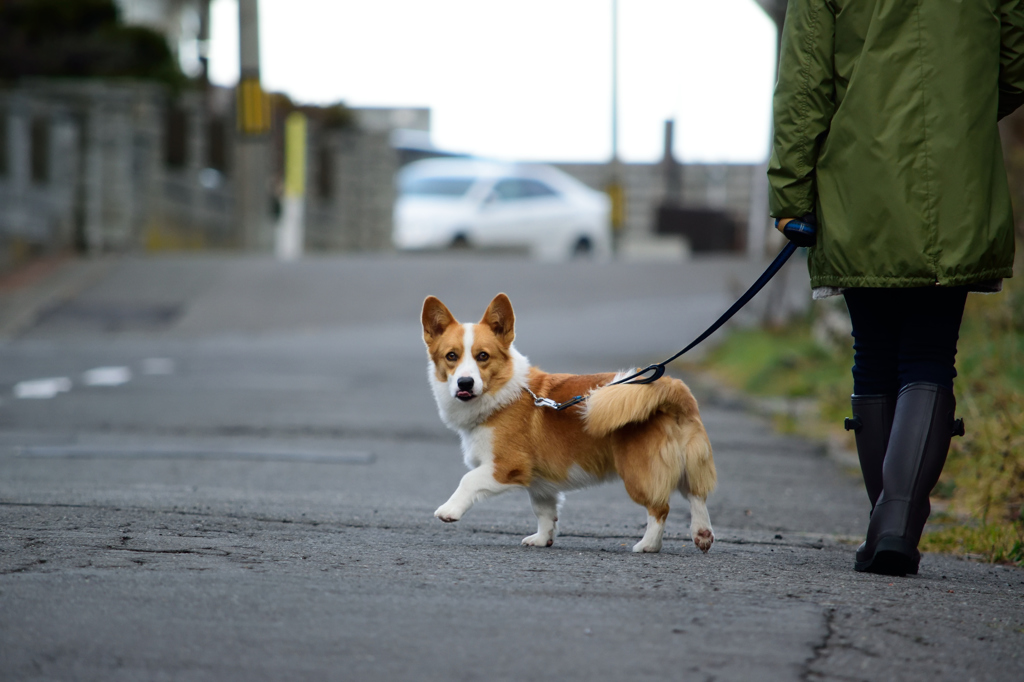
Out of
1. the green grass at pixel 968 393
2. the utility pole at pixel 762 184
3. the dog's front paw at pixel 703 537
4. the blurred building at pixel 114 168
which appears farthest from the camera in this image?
the blurred building at pixel 114 168

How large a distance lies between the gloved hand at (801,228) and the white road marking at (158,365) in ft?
31.0

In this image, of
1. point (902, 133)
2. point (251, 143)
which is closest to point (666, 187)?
point (251, 143)

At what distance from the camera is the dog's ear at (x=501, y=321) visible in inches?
178

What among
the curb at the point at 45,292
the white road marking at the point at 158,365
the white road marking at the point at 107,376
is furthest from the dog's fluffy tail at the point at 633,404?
the curb at the point at 45,292

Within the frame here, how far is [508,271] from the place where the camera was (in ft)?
65.0

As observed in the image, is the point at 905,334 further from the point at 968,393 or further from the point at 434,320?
the point at 968,393

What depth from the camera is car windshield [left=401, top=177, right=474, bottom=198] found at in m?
24.3

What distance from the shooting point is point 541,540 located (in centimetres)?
445

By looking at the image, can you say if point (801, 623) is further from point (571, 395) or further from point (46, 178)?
point (46, 178)

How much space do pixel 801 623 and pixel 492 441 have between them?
1480 millimetres

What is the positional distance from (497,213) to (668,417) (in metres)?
19.9

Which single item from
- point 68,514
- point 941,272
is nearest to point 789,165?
point 941,272

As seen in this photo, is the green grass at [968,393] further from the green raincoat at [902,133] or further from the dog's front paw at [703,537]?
the green raincoat at [902,133]

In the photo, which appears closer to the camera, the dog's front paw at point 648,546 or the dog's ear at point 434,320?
the dog's front paw at point 648,546
